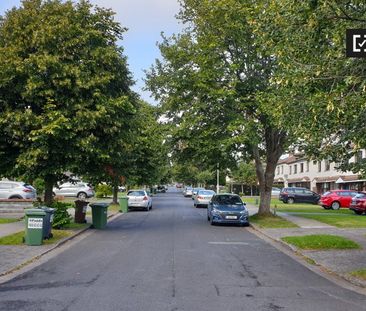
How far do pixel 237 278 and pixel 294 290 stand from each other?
141cm

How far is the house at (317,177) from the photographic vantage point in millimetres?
51531

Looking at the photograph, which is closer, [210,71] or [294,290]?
[294,290]

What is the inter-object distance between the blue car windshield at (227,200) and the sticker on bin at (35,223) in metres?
11.0

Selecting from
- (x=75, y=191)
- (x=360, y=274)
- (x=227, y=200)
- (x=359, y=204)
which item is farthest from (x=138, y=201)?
(x=360, y=274)

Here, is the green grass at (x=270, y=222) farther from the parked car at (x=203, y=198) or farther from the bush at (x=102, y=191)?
the bush at (x=102, y=191)

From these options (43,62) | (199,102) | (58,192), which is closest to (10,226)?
(43,62)

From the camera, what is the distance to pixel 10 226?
66.4 feet

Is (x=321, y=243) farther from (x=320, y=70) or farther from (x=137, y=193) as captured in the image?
(x=137, y=193)

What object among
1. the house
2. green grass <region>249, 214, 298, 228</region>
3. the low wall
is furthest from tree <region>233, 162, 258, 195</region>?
green grass <region>249, 214, 298, 228</region>

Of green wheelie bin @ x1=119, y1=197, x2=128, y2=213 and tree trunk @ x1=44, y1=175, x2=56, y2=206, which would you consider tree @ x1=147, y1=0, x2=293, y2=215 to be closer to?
tree trunk @ x1=44, y1=175, x2=56, y2=206

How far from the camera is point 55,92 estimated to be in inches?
720

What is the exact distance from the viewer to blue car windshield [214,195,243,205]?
957 inches

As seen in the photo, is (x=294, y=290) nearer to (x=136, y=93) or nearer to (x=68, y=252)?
(x=68, y=252)

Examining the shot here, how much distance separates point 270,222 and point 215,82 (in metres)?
7.13
